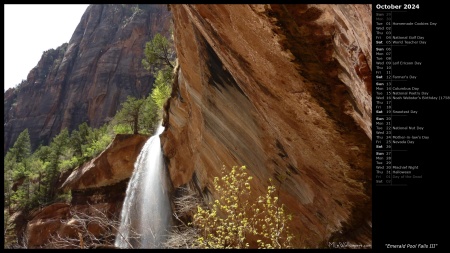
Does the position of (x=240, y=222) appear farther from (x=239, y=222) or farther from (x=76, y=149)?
(x=76, y=149)

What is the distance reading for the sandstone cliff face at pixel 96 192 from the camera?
2312 cm

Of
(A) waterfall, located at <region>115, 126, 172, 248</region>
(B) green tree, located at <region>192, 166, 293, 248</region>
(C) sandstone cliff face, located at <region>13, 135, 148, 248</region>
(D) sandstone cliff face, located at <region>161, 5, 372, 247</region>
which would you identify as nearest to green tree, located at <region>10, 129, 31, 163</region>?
(C) sandstone cliff face, located at <region>13, 135, 148, 248</region>

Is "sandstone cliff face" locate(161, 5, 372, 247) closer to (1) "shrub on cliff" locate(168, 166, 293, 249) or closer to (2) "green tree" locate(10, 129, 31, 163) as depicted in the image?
(1) "shrub on cliff" locate(168, 166, 293, 249)

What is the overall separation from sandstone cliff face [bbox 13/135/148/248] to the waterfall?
3.33 feet

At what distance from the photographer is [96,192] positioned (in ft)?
81.9

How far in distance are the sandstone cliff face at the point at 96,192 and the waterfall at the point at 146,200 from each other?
101 centimetres

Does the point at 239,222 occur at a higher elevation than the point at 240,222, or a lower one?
lower

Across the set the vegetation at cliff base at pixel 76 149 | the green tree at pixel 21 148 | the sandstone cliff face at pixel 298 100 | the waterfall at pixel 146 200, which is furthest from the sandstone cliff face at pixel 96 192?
the green tree at pixel 21 148

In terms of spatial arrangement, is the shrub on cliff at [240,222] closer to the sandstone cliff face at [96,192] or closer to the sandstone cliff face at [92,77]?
the sandstone cliff face at [96,192]

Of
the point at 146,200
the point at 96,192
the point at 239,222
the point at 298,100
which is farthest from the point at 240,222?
the point at 96,192

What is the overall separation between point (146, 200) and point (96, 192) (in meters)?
6.83

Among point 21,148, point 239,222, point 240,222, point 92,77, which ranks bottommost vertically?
point 239,222

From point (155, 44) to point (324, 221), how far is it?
17.2m
